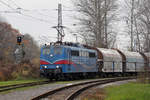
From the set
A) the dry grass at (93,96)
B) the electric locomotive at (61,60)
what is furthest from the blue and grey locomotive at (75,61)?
the dry grass at (93,96)

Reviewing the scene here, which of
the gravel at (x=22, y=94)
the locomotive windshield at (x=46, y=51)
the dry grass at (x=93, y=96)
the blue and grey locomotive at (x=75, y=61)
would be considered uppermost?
the locomotive windshield at (x=46, y=51)

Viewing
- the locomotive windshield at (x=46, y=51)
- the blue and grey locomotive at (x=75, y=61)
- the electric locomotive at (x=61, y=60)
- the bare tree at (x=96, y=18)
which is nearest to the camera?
the electric locomotive at (x=61, y=60)

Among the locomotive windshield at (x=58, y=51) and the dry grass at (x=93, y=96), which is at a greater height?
the locomotive windshield at (x=58, y=51)

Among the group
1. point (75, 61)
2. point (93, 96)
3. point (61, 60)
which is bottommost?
point (93, 96)

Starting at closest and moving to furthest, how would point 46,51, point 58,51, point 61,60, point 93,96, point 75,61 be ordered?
point 93,96 < point 61,60 < point 58,51 < point 46,51 < point 75,61

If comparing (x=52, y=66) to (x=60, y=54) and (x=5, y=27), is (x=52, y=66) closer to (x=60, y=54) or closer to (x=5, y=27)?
(x=60, y=54)

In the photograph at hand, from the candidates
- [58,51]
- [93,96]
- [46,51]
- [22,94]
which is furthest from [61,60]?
[93,96]

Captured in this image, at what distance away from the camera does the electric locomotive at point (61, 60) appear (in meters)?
23.8

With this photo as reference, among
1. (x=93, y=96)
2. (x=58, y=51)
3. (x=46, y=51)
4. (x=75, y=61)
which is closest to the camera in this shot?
(x=93, y=96)

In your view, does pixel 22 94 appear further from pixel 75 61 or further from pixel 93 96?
pixel 75 61

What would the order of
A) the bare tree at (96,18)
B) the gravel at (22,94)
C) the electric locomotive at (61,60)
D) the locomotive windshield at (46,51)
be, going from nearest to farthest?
the gravel at (22,94) → the electric locomotive at (61,60) → the locomotive windshield at (46,51) → the bare tree at (96,18)

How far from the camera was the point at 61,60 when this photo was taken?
2378cm

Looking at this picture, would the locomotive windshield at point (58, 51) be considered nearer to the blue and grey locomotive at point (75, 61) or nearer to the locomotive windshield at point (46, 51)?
the blue and grey locomotive at point (75, 61)

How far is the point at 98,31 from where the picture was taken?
4016cm
